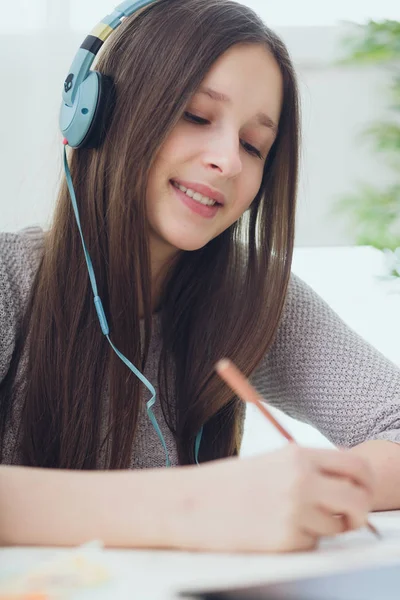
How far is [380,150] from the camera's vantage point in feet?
6.47

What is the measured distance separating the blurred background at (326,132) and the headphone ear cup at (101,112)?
81 centimetres

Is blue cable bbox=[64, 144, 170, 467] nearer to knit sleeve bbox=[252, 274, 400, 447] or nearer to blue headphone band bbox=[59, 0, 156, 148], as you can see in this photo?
blue headphone band bbox=[59, 0, 156, 148]

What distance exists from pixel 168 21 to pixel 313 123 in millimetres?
1119

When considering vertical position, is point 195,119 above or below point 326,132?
above

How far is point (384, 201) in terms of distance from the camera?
77.8 inches

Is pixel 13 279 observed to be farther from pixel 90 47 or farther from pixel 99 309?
pixel 90 47

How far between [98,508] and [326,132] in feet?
5.30

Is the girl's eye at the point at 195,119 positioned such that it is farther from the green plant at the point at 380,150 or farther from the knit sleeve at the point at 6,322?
the green plant at the point at 380,150

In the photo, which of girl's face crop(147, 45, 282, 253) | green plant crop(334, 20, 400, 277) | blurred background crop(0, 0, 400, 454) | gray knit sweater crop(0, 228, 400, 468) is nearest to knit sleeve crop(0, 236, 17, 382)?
gray knit sweater crop(0, 228, 400, 468)

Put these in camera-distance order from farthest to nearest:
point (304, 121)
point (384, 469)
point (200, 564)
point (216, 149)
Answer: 1. point (304, 121)
2. point (216, 149)
3. point (384, 469)
4. point (200, 564)

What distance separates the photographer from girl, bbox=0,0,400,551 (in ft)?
2.97

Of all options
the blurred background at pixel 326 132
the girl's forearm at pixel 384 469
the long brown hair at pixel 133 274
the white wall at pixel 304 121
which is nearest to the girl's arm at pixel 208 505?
the girl's forearm at pixel 384 469

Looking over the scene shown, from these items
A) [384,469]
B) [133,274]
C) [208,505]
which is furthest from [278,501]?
[133,274]

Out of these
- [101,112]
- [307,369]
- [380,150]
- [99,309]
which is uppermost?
[101,112]
